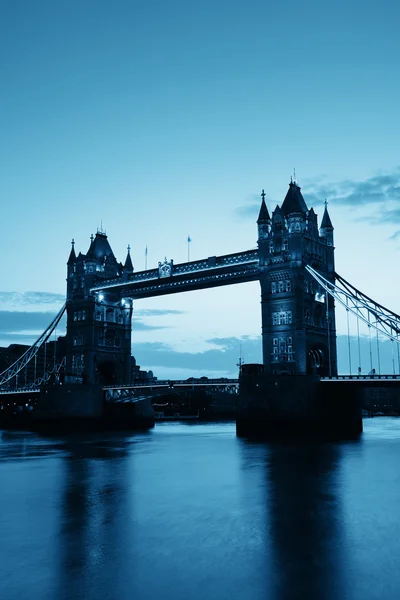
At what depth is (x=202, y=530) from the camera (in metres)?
18.3

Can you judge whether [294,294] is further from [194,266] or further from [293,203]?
[194,266]

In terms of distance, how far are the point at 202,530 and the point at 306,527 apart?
10.3 feet

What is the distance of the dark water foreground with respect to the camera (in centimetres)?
1288

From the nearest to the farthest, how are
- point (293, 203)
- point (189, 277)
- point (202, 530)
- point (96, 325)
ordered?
1. point (202, 530)
2. point (293, 203)
3. point (189, 277)
4. point (96, 325)

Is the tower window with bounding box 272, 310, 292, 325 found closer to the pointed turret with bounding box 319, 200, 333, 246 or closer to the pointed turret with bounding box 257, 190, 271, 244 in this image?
the pointed turret with bounding box 257, 190, 271, 244

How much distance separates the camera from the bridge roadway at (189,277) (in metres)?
71.7

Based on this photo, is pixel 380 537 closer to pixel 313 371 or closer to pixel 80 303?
pixel 313 371

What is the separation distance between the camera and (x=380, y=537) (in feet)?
56.8

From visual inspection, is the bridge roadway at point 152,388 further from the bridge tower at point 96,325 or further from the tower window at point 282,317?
the tower window at point 282,317

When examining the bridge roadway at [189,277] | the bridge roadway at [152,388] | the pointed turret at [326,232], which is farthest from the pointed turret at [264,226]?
Answer: the bridge roadway at [152,388]

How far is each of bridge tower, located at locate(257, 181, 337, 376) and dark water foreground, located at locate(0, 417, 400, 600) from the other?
2898 cm

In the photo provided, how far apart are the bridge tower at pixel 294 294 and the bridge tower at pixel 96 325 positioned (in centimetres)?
2871

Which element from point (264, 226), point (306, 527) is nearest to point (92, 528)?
point (306, 527)

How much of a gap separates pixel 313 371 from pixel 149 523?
50.0 m
